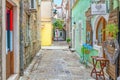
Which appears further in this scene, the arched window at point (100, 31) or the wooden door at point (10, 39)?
the arched window at point (100, 31)

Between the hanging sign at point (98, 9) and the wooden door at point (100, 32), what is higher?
the hanging sign at point (98, 9)

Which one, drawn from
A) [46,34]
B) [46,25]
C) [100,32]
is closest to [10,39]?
[100,32]

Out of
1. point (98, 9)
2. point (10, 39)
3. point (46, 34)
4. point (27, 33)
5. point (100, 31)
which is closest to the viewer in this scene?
point (10, 39)

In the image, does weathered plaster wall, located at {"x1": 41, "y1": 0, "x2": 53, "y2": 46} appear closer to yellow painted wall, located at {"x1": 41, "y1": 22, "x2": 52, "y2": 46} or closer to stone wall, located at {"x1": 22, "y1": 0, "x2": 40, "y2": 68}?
yellow painted wall, located at {"x1": 41, "y1": 22, "x2": 52, "y2": 46}

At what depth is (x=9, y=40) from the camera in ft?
25.1

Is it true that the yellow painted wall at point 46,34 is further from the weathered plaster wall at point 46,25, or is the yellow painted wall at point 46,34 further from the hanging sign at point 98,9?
the hanging sign at point 98,9

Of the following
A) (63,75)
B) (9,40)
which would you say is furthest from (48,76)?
(9,40)

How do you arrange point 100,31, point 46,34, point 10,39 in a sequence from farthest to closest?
1. point 46,34
2. point 100,31
3. point 10,39

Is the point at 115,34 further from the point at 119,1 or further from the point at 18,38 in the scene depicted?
the point at 18,38

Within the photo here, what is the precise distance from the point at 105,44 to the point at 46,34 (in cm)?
2428

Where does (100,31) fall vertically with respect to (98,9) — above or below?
below

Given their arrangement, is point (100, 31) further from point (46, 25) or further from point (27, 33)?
point (46, 25)

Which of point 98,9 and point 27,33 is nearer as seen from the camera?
point 98,9

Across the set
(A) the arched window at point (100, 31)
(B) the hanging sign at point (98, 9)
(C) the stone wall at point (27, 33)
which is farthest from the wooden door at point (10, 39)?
(A) the arched window at point (100, 31)
